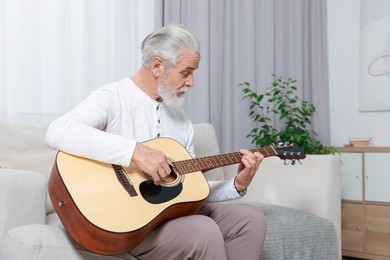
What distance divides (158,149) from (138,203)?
27 cm

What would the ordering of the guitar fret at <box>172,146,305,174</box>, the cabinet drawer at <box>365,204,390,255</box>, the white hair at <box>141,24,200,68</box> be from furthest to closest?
the cabinet drawer at <box>365,204,390,255</box>
the white hair at <box>141,24,200,68</box>
the guitar fret at <box>172,146,305,174</box>

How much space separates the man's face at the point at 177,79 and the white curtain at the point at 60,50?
910 mm

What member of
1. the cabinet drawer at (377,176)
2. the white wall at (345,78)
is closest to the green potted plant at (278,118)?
the cabinet drawer at (377,176)

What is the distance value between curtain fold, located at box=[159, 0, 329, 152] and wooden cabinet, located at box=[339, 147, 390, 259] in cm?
60

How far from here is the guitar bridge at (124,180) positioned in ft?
4.48

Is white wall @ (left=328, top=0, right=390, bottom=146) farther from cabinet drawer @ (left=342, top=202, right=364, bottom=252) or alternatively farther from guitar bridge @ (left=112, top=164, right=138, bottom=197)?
guitar bridge @ (left=112, top=164, right=138, bottom=197)

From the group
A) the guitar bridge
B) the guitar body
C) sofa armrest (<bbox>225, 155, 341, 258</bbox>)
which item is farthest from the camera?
sofa armrest (<bbox>225, 155, 341, 258</bbox>)

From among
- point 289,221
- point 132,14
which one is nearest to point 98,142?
point 289,221

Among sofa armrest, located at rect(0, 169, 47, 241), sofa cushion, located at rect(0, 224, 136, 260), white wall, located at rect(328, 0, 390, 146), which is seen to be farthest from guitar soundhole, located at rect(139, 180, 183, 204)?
white wall, located at rect(328, 0, 390, 146)

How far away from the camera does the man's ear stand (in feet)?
5.45

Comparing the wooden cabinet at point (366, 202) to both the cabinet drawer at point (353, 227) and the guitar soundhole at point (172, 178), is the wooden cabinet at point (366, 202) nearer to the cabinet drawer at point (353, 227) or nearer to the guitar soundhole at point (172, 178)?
the cabinet drawer at point (353, 227)

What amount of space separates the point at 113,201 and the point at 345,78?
276 centimetres

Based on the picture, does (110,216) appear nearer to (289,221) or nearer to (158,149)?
(158,149)

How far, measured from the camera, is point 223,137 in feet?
10.1
